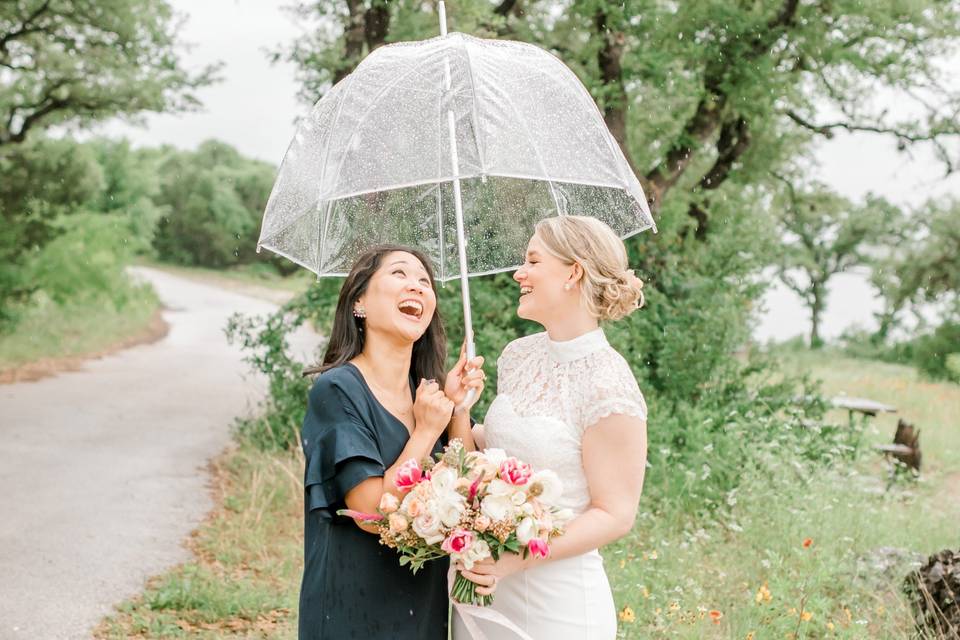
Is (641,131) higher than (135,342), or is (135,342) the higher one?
(641,131)

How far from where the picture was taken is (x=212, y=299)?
3841cm

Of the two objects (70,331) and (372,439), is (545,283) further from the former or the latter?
(70,331)

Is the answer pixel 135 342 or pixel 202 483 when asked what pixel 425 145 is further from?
pixel 135 342

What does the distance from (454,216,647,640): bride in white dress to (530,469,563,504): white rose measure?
7.3 inches

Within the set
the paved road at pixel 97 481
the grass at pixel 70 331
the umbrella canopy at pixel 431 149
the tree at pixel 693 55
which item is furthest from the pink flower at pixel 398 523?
the grass at pixel 70 331

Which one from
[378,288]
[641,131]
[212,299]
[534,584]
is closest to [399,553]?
[534,584]

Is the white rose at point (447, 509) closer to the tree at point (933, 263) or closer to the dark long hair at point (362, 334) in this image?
the dark long hair at point (362, 334)

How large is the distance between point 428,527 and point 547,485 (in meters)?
0.34

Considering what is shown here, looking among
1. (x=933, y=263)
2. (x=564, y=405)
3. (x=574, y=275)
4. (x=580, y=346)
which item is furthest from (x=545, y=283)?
(x=933, y=263)

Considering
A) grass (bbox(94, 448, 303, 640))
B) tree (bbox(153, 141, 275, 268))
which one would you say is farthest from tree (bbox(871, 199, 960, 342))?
tree (bbox(153, 141, 275, 268))

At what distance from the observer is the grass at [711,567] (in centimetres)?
513

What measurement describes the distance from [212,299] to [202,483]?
30.4m

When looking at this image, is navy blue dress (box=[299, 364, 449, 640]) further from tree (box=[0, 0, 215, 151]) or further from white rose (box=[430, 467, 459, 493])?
tree (box=[0, 0, 215, 151])

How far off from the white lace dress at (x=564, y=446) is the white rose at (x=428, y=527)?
507 millimetres
